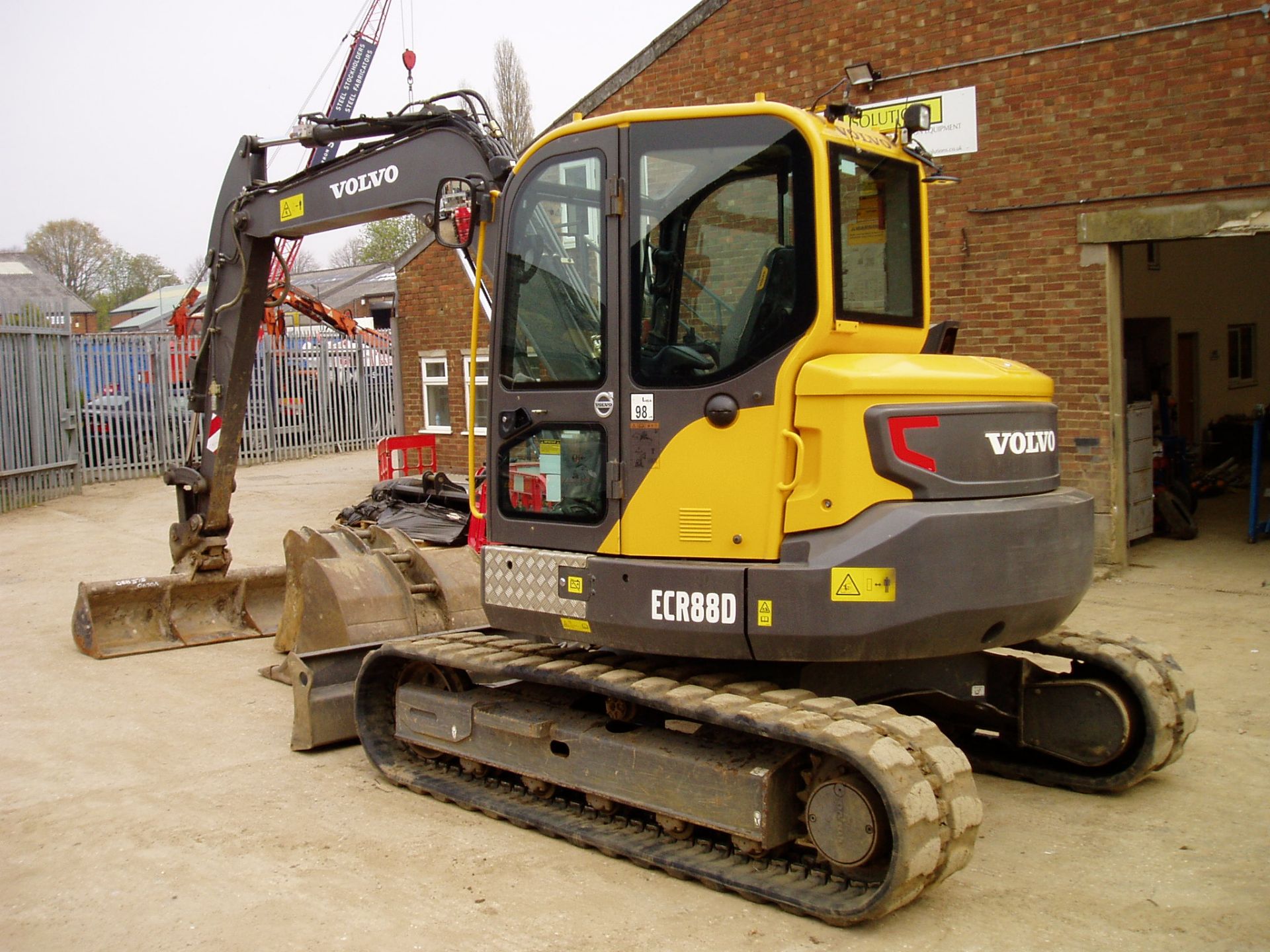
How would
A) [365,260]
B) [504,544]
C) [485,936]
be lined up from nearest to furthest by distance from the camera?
1. [485,936]
2. [504,544]
3. [365,260]

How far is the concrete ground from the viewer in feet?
13.8

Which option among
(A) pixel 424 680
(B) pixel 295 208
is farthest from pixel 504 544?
(B) pixel 295 208

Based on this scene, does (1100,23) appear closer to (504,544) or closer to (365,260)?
(504,544)

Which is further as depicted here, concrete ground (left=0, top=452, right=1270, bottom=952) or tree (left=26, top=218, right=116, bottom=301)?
tree (left=26, top=218, right=116, bottom=301)

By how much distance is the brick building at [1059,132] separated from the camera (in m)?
9.88

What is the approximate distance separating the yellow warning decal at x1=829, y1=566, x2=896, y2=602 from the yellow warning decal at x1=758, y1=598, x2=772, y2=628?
10.4 inches

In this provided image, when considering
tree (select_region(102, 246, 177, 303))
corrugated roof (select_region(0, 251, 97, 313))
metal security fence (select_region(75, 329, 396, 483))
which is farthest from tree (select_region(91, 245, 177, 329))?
metal security fence (select_region(75, 329, 396, 483))

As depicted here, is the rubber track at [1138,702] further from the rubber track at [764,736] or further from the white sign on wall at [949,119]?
the white sign on wall at [949,119]

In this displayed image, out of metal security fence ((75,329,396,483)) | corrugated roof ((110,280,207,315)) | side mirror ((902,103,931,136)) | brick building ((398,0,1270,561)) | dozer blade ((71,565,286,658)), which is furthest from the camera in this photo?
corrugated roof ((110,280,207,315))

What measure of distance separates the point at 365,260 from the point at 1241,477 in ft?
196

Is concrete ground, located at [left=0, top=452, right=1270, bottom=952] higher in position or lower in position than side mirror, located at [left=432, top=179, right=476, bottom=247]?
lower

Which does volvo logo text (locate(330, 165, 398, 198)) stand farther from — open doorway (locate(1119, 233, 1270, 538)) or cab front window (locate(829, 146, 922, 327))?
open doorway (locate(1119, 233, 1270, 538))

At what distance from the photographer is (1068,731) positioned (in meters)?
5.61

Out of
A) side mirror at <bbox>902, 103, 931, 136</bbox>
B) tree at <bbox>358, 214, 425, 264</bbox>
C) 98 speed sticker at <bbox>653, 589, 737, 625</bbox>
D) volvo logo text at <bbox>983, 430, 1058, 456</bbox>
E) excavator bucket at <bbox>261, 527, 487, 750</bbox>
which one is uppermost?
tree at <bbox>358, 214, 425, 264</bbox>
